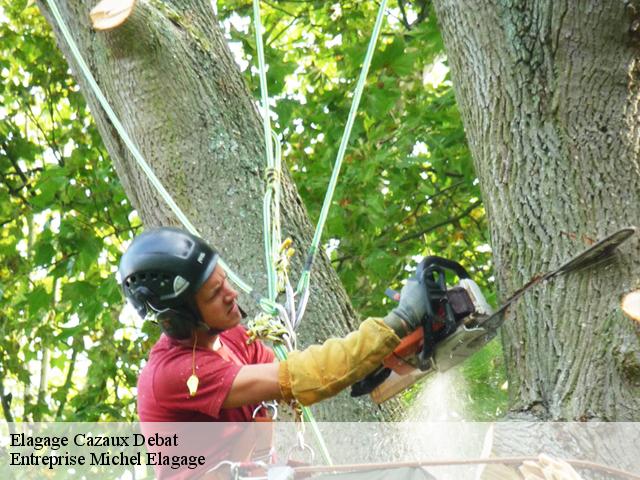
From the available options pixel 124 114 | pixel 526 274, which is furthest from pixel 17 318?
pixel 526 274

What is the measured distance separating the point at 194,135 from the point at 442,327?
4.41 feet

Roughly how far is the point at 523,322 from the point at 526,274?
135 millimetres

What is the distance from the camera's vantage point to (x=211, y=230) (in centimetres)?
350

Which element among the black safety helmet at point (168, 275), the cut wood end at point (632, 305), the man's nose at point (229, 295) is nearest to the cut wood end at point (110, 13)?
the black safety helmet at point (168, 275)

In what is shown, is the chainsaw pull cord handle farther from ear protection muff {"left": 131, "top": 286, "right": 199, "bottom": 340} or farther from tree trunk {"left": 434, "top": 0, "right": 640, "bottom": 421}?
ear protection muff {"left": 131, "top": 286, "right": 199, "bottom": 340}

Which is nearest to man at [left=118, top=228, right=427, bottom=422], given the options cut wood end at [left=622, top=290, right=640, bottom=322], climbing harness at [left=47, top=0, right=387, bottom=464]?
climbing harness at [left=47, top=0, right=387, bottom=464]

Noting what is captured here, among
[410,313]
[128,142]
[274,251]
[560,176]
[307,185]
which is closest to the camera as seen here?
[410,313]

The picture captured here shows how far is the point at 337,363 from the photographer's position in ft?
8.55

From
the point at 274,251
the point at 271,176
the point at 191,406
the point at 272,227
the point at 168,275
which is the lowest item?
the point at 191,406

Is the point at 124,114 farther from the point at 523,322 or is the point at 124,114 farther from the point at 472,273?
the point at 472,273

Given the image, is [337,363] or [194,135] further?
[194,135]

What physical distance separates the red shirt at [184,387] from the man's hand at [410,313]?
1.42 ft

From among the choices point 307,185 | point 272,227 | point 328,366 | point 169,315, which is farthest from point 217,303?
point 307,185

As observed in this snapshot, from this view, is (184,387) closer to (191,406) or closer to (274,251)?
(191,406)
